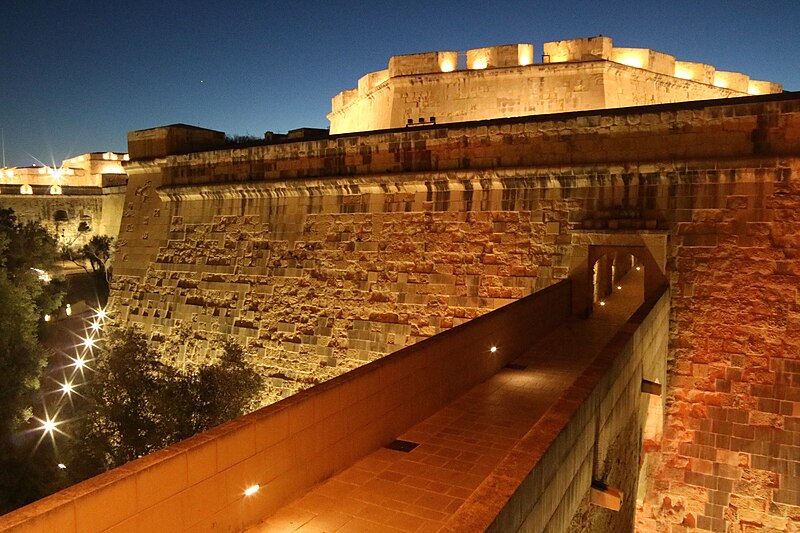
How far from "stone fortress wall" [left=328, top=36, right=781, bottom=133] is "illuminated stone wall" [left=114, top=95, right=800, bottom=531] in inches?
297

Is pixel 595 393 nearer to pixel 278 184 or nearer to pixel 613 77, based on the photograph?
pixel 278 184

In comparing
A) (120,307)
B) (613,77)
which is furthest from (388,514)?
(613,77)

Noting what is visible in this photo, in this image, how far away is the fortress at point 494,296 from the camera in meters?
3.92

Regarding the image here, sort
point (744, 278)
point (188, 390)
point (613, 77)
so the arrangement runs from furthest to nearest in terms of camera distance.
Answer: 1. point (613, 77)
2. point (188, 390)
3. point (744, 278)

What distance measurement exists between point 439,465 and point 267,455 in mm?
1371

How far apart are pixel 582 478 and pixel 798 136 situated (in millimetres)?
5769

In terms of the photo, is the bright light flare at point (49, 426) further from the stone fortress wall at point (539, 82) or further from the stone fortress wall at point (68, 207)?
the stone fortress wall at point (68, 207)

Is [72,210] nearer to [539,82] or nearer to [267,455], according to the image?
[539,82]

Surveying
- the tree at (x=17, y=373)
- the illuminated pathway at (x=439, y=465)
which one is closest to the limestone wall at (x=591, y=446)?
the illuminated pathway at (x=439, y=465)

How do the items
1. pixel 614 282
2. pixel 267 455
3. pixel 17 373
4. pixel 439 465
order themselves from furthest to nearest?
pixel 17 373
pixel 614 282
pixel 439 465
pixel 267 455

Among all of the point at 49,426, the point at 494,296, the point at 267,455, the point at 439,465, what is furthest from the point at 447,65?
the point at 267,455

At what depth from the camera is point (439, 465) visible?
4508 mm

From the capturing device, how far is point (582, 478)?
458 cm

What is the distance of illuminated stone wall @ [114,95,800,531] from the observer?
7586 mm
